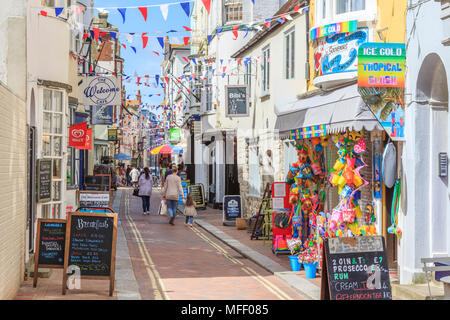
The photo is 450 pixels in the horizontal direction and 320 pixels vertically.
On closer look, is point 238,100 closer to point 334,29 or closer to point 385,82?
point 334,29

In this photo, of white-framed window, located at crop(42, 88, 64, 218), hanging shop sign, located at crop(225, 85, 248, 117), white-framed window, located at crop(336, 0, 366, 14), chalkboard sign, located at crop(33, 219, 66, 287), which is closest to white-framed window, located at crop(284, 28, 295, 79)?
hanging shop sign, located at crop(225, 85, 248, 117)

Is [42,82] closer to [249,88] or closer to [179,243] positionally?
[179,243]

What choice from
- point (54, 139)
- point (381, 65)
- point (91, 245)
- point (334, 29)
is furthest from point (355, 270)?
point (54, 139)

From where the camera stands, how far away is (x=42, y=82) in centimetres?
1275

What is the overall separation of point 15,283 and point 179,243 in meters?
7.80

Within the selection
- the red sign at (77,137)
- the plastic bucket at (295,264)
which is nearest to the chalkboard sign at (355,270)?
the plastic bucket at (295,264)

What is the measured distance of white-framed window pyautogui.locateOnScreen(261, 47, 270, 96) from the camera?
21.5 meters

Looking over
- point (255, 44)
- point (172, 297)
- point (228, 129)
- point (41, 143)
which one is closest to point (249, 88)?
point (255, 44)

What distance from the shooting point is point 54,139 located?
1345cm

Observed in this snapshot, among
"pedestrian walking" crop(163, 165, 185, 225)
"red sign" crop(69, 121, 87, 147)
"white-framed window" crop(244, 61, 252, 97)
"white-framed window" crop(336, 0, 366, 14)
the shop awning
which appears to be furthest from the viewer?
"white-framed window" crop(244, 61, 252, 97)

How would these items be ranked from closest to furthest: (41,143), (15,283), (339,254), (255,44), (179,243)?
(339,254)
(15,283)
(41,143)
(179,243)
(255,44)

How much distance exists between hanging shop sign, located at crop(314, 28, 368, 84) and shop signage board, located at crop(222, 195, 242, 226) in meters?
8.78

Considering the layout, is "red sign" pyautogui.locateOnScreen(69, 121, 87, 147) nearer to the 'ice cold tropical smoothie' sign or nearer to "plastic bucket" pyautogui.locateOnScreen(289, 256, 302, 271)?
"plastic bucket" pyautogui.locateOnScreen(289, 256, 302, 271)

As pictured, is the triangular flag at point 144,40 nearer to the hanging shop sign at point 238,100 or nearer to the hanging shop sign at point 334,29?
the hanging shop sign at point 334,29
